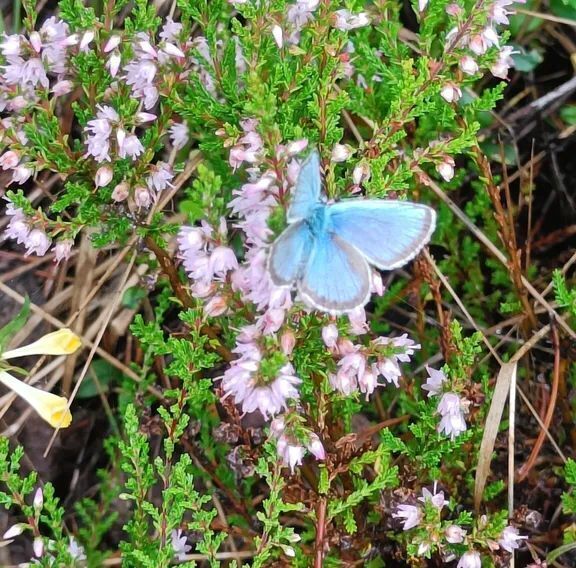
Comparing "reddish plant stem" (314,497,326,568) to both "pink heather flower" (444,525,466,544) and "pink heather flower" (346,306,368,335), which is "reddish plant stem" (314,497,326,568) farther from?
"pink heather flower" (346,306,368,335)

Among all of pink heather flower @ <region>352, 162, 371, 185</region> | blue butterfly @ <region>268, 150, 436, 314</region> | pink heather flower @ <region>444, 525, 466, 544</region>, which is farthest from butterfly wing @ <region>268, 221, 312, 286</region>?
pink heather flower @ <region>444, 525, 466, 544</region>

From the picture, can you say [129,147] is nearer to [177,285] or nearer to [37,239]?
[37,239]

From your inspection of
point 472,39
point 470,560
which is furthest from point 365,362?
point 472,39

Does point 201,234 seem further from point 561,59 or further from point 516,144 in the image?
point 561,59

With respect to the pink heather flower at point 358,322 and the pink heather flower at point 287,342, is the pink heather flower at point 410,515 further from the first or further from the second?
the pink heather flower at point 287,342

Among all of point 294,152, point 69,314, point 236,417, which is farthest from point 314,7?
Answer: point 69,314

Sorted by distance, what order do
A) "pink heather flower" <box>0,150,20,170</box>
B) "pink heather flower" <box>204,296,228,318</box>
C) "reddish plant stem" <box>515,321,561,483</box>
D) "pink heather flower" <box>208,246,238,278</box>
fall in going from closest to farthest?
1. "pink heather flower" <box>208,246,238,278</box>
2. "pink heather flower" <box>204,296,228,318</box>
3. "pink heather flower" <box>0,150,20,170</box>
4. "reddish plant stem" <box>515,321,561,483</box>
